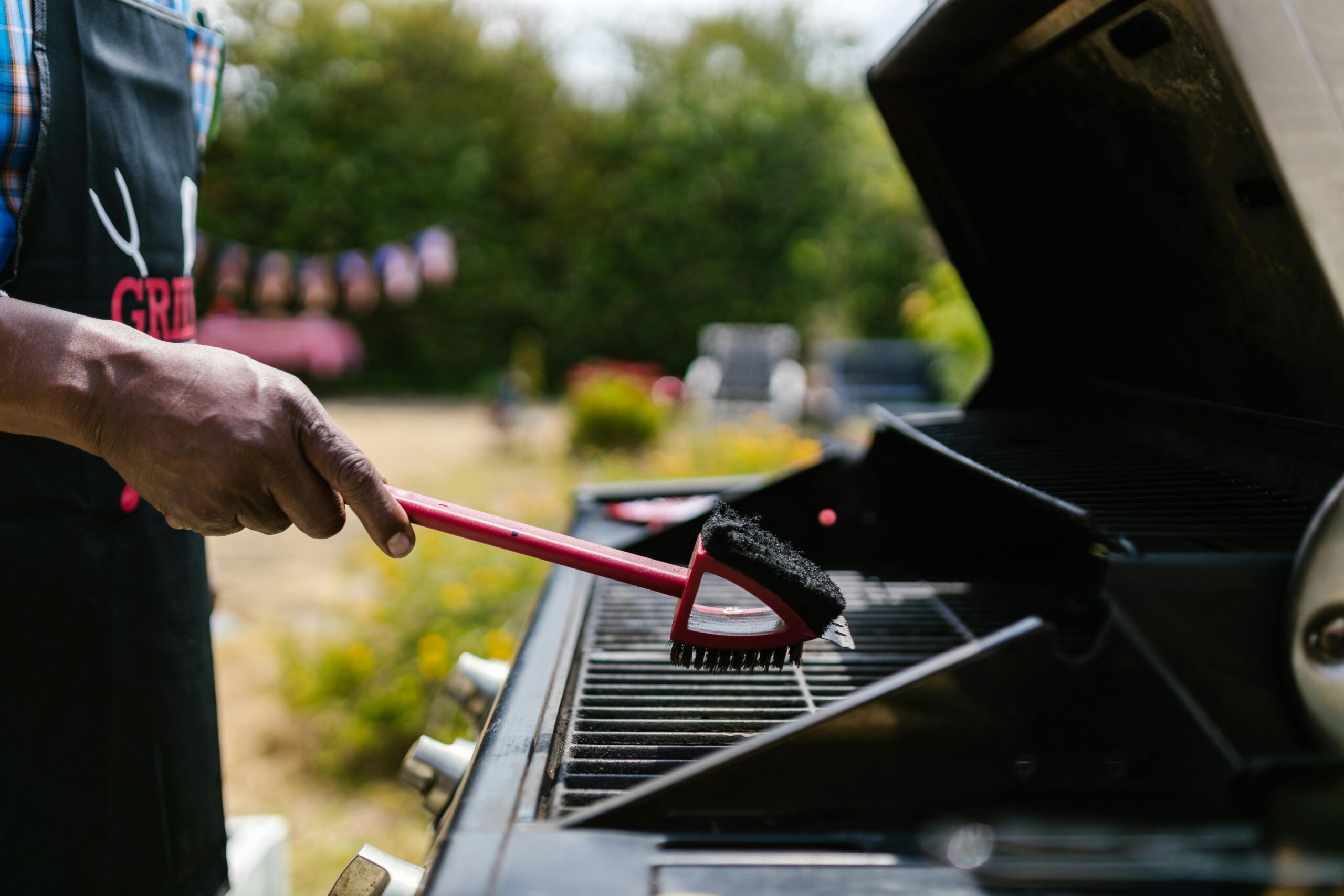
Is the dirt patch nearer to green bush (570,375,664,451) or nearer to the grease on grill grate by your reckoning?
the grease on grill grate

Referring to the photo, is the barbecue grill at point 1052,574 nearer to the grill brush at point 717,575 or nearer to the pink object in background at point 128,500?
the grill brush at point 717,575

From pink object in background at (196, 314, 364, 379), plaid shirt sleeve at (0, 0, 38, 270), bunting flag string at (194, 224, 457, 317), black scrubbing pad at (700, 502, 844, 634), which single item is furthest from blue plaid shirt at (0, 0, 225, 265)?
bunting flag string at (194, 224, 457, 317)

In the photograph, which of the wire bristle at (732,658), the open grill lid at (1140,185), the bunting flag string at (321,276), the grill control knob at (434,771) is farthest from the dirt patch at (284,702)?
the bunting flag string at (321,276)

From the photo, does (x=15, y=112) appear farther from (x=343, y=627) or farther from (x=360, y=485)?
(x=343, y=627)

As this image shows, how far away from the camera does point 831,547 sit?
1799mm

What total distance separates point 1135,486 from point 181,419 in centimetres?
122

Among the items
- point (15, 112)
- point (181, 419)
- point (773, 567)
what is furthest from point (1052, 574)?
point (15, 112)

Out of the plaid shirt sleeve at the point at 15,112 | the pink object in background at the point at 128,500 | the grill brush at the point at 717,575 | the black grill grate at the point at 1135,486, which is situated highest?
the plaid shirt sleeve at the point at 15,112

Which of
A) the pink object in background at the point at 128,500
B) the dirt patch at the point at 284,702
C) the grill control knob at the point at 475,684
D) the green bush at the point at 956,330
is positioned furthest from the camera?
the green bush at the point at 956,330

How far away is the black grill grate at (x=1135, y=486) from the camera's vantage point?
3.34ft

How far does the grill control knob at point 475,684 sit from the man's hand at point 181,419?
63 cm

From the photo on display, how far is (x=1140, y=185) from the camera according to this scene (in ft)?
→ 4.45

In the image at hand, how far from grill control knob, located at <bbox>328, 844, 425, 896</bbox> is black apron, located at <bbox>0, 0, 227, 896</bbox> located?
0.50 meters

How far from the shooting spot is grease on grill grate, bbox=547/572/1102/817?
103 centimetres
